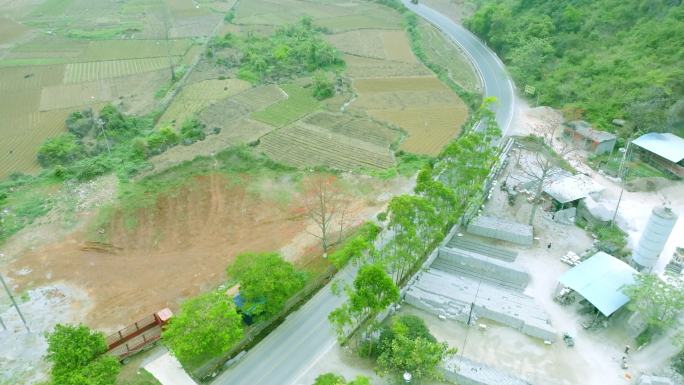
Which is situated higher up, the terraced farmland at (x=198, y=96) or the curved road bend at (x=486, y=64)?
the curved road bend at (x=486, y=64)

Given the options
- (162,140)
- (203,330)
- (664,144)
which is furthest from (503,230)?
(162,140)

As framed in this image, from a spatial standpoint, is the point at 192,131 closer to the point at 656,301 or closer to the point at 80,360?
the point at 80,360

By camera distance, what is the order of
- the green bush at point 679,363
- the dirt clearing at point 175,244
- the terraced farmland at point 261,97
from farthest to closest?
1. the terraced farmland at point 261,97
2. the dirt clearing at point 175,244
3. the green bush at point 679,363

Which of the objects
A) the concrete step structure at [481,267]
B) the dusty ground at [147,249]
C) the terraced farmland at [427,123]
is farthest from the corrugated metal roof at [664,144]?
the dusty ground at [147,249]

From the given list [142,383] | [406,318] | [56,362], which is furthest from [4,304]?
[406,318]

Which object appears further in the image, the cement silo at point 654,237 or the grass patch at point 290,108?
the grass patch at point 290,108

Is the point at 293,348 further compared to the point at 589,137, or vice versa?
the point at 589,137

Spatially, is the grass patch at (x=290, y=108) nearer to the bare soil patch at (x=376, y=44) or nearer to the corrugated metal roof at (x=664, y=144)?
the bare soil patch at (x=376, y=44)
